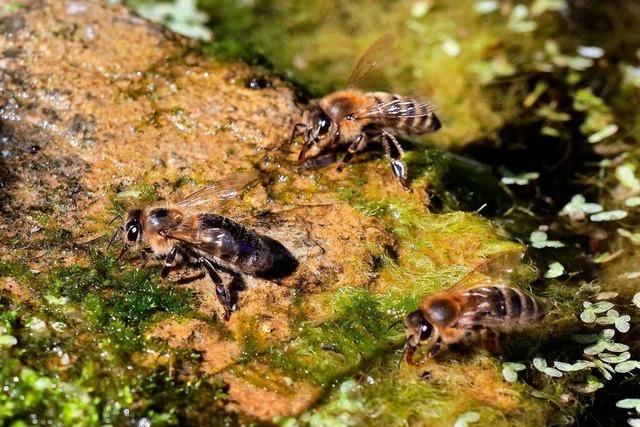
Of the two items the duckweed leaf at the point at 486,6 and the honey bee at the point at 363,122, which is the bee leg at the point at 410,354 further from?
the duckweed leaf at the point at 486,6

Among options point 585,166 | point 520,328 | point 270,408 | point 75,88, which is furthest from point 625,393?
point 75,88

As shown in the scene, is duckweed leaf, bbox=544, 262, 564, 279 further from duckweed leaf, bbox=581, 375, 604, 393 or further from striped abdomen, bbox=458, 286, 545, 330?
striped abdomen, bbox=458, 286, 545, 330

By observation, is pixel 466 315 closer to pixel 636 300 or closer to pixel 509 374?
pixel 509 374

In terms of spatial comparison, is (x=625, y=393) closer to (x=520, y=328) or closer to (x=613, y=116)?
(x=520, y=328)

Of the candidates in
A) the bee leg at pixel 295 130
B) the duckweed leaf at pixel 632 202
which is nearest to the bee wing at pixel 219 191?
the bee leg at pixel 295 130

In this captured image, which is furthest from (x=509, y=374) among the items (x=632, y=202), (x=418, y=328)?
(x=632, y=202)

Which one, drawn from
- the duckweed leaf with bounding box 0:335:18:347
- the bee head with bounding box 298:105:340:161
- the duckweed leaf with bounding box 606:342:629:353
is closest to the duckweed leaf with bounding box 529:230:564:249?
the duckweed leaf with bounding box 606:342:629:353
